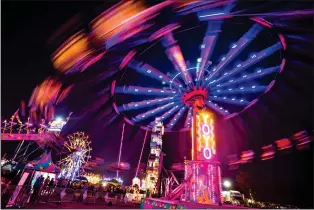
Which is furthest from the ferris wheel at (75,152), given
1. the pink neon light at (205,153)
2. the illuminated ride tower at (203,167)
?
the pink neon light at (205,153)

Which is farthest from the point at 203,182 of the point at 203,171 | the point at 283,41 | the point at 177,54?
→ the point at 283,41

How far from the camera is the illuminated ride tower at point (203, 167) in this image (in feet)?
39.9

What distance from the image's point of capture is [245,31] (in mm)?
11773

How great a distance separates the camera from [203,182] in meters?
12.4

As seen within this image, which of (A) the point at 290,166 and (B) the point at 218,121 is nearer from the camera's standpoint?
(B) the point at 218,121

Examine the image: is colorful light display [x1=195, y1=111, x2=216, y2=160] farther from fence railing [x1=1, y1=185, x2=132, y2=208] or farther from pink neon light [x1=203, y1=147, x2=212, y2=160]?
fence railing [x1=1, y1=185, x2=132, y2=208]

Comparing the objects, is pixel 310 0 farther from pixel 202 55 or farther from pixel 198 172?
pixel 198 172

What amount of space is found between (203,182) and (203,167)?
95cm

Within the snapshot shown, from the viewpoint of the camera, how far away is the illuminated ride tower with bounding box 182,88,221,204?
39.9 ft

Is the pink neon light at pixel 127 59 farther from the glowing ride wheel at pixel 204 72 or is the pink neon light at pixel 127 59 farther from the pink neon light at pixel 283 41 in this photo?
the pink neon light at pixel 283 41

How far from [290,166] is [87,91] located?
84.5 feet

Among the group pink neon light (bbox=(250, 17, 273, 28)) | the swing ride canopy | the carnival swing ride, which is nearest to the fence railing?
the carnival swing ride

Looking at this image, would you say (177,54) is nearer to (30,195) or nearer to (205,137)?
(205,137)

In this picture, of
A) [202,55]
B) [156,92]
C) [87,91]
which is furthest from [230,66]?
[87,91]
